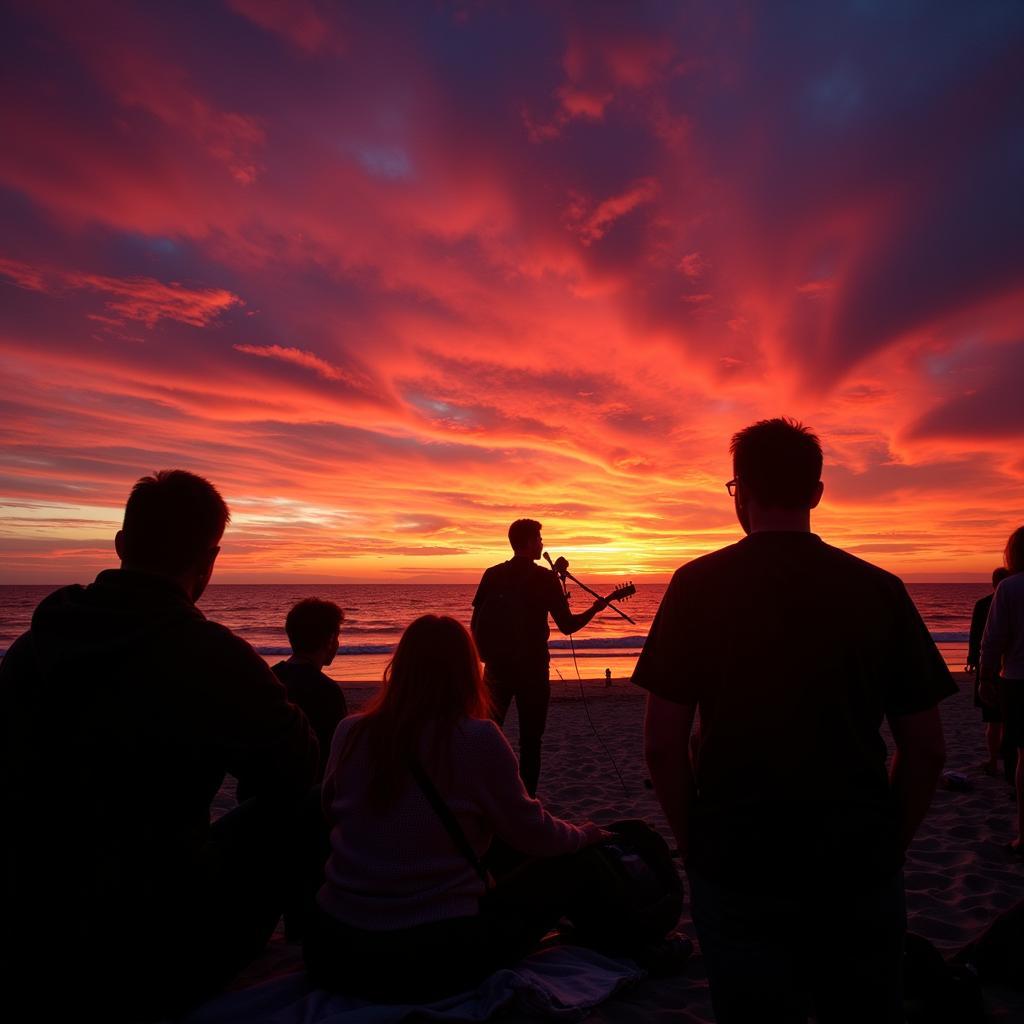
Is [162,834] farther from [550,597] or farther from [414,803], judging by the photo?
[550,597]

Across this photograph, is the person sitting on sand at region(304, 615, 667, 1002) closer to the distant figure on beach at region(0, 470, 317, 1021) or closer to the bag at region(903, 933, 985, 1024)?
the distant figure on beach at region(0, 470, 317, 1021)

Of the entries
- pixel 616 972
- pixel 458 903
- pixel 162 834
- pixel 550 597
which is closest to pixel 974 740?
pixel 550 597

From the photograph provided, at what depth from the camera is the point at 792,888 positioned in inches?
64.9

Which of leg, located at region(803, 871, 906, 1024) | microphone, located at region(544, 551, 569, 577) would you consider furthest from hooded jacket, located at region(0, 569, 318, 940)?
microphone, located at region(544, 551, 569, 577)

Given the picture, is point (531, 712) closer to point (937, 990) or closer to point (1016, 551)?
point (937, 990)

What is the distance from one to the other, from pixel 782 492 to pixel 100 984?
2.72 metres

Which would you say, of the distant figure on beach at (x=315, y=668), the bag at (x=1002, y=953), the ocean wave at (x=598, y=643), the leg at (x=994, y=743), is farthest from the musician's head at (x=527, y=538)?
the ocean wave at (x=598, y=643)

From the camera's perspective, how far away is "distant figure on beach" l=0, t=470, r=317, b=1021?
201 cm

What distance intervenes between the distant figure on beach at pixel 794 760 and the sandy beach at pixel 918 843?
163cm

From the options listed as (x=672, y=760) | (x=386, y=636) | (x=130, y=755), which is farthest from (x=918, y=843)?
(x=386, y=636)

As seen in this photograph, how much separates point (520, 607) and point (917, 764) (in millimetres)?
3696

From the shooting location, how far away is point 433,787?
263 cm

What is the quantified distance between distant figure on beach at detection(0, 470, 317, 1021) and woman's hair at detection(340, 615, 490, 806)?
0.31 metres

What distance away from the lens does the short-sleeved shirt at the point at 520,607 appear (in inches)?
208
